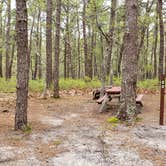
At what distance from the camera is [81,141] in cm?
Result: 584

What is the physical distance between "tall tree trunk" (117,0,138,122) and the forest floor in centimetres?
40

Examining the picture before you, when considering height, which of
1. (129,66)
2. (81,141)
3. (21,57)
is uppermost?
(21,57)

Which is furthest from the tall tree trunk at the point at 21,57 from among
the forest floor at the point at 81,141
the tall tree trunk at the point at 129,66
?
the tall tree trunk at the point at 129,66

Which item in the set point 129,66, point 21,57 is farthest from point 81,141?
point 129,66

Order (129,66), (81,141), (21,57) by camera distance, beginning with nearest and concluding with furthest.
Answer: (81,141) → (21,57) → (129,66)

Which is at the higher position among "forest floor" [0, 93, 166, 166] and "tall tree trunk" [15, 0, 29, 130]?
"tall tree trunk" [15, 0, 29, 130]

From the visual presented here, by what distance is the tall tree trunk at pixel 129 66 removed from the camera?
7.57m

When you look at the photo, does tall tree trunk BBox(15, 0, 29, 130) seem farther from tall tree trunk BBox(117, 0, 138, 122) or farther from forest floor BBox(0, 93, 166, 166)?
tall tree trunk BBox(117, 0, 138, 122)

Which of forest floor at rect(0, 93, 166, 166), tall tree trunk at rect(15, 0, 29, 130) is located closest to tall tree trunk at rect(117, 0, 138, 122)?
forest floor at rect(0, 93, 166, 166)

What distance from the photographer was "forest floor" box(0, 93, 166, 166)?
481 cm

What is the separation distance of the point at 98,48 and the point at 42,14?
7.97m

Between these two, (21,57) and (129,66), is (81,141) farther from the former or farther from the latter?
(129,66)

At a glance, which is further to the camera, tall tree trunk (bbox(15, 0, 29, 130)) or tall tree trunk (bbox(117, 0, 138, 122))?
tall tree trunk (bbox(117, 0, 138, 122))

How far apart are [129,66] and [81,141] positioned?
8.39ft
